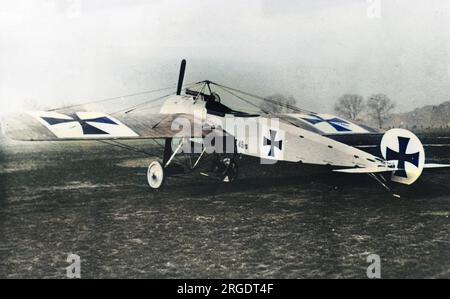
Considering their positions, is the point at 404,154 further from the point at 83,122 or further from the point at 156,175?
the point at 83,122

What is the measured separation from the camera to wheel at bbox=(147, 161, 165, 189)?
8.27 m

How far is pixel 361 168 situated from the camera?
687 centimetres

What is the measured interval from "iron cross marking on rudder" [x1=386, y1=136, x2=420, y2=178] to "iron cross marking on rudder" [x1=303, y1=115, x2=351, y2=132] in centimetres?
299

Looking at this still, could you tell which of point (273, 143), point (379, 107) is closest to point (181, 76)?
point (273, 143)

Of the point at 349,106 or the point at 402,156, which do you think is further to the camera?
the point at 349,106

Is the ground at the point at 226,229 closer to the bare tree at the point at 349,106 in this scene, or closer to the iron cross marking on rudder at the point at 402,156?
the iron cross marking on rudder at the point at 402,156

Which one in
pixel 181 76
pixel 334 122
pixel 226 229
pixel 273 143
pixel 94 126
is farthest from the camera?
pixel 334 122

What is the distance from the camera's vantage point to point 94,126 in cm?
757

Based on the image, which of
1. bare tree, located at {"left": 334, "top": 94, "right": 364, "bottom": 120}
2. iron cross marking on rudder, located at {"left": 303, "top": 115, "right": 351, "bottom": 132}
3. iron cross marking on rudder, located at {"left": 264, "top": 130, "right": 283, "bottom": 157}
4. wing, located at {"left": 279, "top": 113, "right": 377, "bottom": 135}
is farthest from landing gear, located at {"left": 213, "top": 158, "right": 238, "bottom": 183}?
bare tree, located at {"left": 334, "top": 94, "right": 364, "bottom": 120}

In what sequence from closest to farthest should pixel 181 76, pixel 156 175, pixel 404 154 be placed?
pixel 404 154
pixel 156 175
pixel 181 76

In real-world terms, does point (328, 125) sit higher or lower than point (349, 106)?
lower

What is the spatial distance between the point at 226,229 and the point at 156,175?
3.29 metres

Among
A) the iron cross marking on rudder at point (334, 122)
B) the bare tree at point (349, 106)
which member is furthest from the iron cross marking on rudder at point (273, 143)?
the bare tree at point (349, 106)

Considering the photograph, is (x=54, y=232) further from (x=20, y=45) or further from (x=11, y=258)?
(x=20, y=45)
